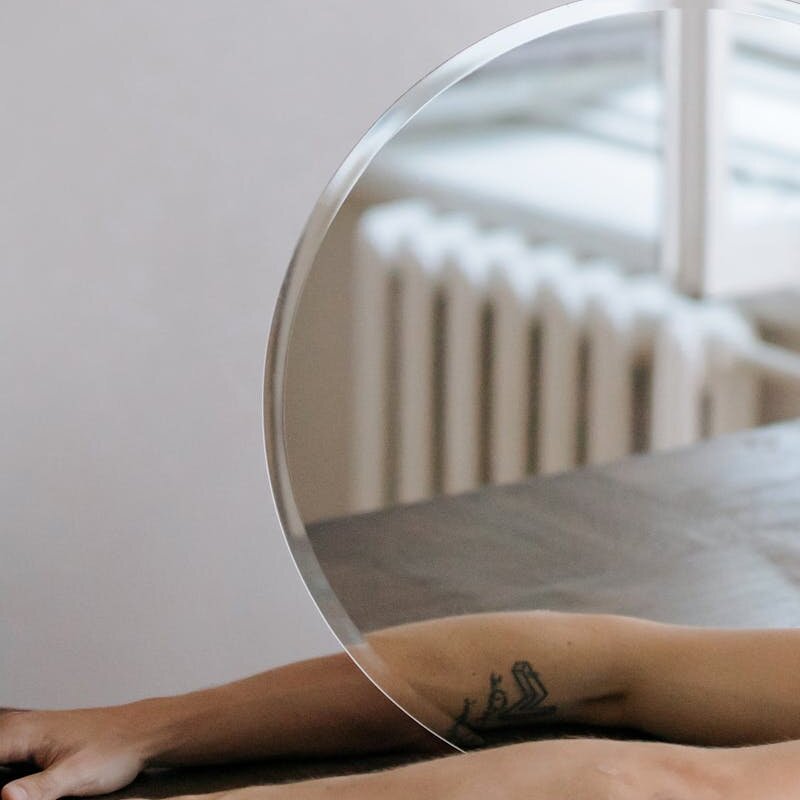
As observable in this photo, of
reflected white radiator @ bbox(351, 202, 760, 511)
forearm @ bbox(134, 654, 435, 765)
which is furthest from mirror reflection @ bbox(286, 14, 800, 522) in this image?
forearm @ bbox(134, 654, 435, 765)

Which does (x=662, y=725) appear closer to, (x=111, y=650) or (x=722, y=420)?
(x=722, y=420)

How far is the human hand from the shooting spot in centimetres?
69

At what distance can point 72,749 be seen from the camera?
0.73 metres

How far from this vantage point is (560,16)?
0.75 m

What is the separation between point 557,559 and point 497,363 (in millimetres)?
130

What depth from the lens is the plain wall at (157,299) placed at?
2.38 ft

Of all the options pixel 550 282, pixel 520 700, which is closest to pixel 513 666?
pixel 520 700

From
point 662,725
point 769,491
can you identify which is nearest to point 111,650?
point 662,725

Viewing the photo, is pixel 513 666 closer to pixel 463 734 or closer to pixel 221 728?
pixel 463 734

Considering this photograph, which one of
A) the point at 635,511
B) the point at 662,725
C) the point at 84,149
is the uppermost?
the point at 84,149

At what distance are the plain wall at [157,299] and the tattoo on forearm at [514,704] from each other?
0.10 meters

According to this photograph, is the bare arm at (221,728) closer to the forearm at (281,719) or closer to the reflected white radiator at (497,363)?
the forearm at (281,719)

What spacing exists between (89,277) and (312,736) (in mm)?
297

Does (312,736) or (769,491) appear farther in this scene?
(769,491)
